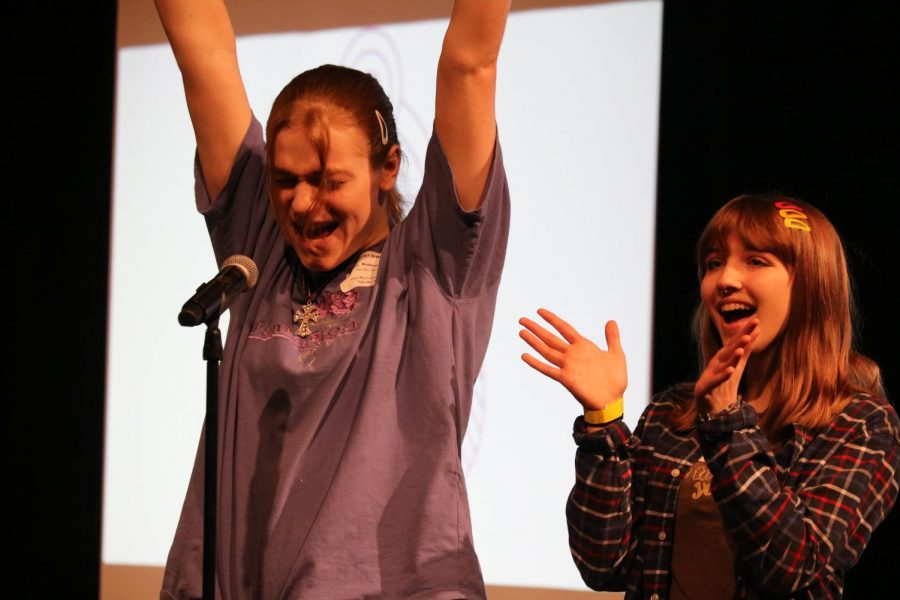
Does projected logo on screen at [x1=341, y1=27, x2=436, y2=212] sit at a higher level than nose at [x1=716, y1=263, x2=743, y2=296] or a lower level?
higher

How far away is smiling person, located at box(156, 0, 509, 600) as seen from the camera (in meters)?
1.37

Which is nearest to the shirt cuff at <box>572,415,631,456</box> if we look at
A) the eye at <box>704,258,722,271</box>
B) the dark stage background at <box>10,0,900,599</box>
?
the eye at <box>704,258,722,271</box>

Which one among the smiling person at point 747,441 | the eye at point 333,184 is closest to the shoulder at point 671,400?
the smiling person at point 747,441

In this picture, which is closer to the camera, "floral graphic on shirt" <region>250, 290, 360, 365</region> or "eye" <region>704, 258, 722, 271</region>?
"floral graphic on shirt" <region>250, 290, 360, 365</region>

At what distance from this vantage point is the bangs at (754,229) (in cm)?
168

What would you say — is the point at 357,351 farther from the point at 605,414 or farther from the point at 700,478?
the point at 700,478

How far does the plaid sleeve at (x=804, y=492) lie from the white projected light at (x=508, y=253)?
96 centimetres

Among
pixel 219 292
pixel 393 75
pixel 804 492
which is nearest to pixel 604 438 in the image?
pixel 804 492

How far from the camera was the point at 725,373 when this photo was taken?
149 cm

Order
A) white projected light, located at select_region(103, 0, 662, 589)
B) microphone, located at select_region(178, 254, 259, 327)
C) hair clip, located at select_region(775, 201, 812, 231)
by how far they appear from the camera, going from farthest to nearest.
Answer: white projected light, located at select_region(103, 0, 662, 589)
hair clip, located at select_region(775, 201, 812, 231)
microphone, located at select_region(178, 254, 259, 327)

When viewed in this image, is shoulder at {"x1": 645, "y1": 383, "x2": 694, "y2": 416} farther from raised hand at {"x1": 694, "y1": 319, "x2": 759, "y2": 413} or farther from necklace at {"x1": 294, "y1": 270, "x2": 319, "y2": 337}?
necklace at {"x1": 294, "y1": 270, "x2": 319, "y2": 337}

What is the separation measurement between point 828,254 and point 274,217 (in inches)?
35.4

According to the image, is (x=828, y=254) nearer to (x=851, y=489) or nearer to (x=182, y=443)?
(x=851, y=489)

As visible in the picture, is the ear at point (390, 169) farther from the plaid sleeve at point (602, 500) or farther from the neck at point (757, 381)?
the neck at point (757, 381)
